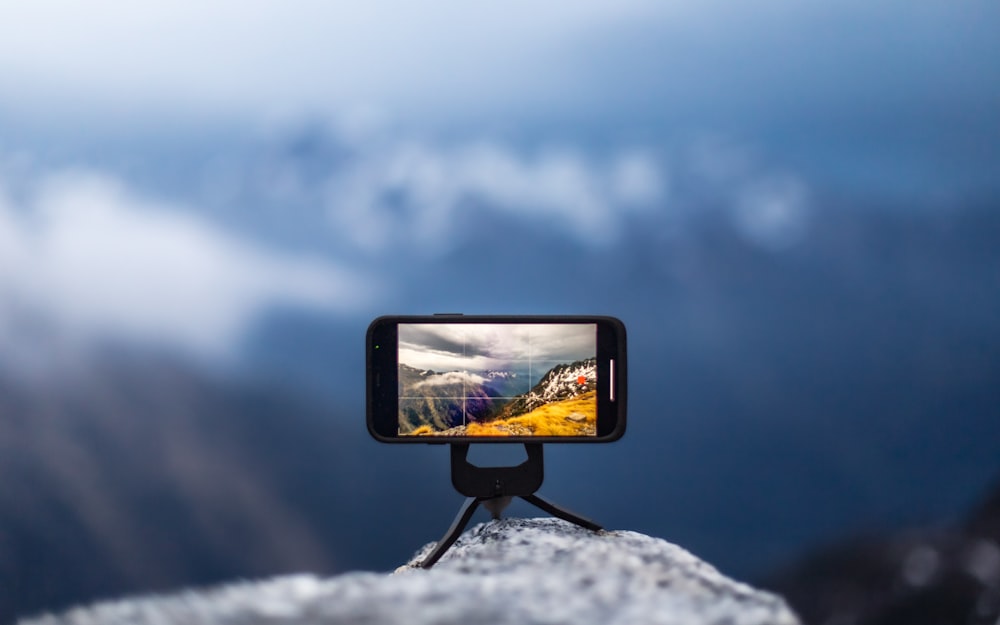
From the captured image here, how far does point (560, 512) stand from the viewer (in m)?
1.10

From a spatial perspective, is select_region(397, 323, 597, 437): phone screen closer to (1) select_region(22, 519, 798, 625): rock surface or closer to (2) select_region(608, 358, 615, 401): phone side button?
(2) select_region(608, 358, 615, 401): phone side button

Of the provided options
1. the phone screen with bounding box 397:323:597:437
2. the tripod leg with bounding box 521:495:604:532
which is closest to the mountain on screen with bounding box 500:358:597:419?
the phone screen with bounding box 397:323:597:437

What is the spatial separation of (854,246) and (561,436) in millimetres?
648

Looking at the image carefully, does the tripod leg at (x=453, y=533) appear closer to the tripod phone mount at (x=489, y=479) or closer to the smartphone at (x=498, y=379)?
the tripod phone mount at (x=489, y=479)

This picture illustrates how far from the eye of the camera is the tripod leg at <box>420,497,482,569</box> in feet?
3.42

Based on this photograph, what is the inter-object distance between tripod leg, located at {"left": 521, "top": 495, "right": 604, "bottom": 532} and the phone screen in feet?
0.45

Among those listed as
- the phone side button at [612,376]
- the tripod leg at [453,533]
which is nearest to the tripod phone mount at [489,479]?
the tripod leg at [453,533]

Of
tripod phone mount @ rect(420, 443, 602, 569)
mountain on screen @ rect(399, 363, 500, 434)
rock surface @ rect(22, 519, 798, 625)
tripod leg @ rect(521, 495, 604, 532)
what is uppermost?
mountain on screen @ rect(399, 363, 500, 434)

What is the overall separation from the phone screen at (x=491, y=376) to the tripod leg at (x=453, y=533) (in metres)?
0.15

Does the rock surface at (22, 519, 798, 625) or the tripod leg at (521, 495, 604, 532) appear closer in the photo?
the rock surface at (22, 519, 798, 625)

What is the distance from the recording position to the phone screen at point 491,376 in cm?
103

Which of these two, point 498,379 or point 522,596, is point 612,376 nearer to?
point 498,379

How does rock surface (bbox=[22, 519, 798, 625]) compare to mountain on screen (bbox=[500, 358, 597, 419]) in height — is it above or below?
below

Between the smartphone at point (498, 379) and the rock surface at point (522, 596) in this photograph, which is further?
the smartphone at point (498, 379)
